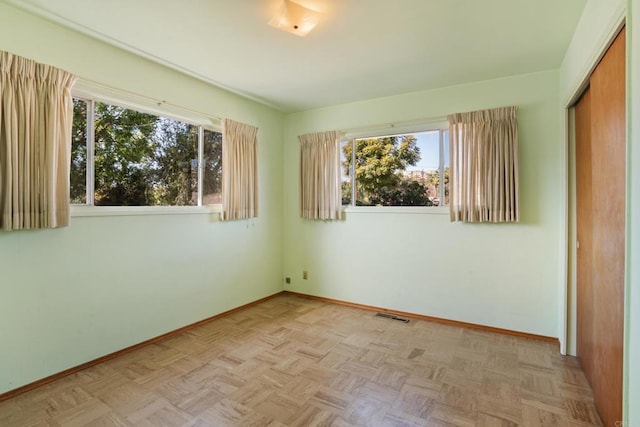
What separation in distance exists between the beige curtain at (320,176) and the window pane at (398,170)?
0.28 metres

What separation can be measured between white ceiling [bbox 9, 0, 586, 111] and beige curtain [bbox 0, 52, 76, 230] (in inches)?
17.5

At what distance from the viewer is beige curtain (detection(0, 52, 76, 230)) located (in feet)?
6.62

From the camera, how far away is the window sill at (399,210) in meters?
3.50

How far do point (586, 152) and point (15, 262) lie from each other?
4102 mm

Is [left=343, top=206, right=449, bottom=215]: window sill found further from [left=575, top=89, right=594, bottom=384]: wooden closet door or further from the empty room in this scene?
[left=575, top=89, right=594, bottom=384]: wooden closet door

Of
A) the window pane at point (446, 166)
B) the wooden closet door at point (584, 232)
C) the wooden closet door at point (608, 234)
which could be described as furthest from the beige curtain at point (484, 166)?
the wooden closet door at point (608, 234)

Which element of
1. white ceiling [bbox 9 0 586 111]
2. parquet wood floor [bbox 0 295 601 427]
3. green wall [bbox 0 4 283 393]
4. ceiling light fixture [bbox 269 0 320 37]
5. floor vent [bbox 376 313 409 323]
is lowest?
parquet wood floor [bbox 0 295 601 427]

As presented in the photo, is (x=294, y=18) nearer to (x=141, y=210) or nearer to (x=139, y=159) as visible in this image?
(x=139, y=159)

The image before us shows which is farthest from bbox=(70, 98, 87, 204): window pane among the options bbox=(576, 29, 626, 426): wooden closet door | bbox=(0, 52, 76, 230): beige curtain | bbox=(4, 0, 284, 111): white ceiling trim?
bbox=(576, 29, 626, 426): wooden closet door

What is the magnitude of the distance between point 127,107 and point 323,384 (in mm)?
2786

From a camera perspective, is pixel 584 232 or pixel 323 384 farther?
pixel 584 232

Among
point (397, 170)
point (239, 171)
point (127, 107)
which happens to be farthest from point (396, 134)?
point (127, 107)

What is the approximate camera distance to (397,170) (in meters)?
3.79

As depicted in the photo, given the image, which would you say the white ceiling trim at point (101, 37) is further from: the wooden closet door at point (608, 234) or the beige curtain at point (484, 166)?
the wooden closet door at point (608, 234)
